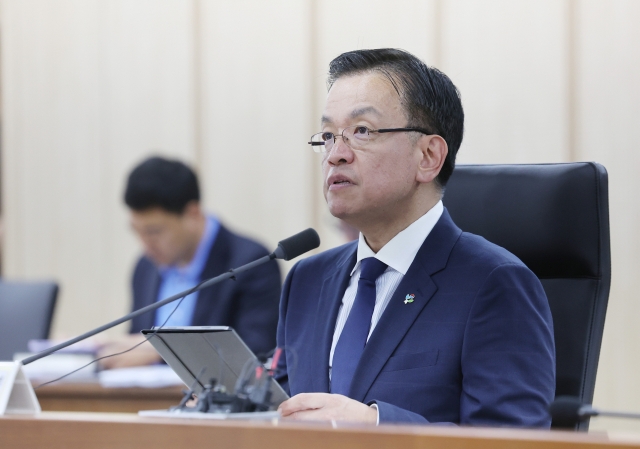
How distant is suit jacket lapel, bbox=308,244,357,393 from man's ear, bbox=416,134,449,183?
229 mm

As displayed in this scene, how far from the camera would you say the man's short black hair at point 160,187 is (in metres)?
2.82

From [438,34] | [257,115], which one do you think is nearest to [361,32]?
[438,34]

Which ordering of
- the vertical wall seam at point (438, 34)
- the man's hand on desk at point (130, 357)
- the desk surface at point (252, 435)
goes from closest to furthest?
the desk surface at point (252, 435) → the man's hand on desk at point (130, 357) → the vertical wall seam at point (438, 34)

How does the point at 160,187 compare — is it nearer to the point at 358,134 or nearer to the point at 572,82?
the point at 358,134

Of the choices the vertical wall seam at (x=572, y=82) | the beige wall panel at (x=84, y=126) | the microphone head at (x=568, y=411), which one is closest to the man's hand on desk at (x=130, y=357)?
the beige wall panel at (x=84, y=126)

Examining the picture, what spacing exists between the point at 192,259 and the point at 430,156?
1.48 m

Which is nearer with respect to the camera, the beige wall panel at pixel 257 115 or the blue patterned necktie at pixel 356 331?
the blue patterned necktie at pixel 356 331

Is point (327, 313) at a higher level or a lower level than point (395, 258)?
lower

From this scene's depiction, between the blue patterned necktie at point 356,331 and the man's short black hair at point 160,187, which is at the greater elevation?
the man's short black hair at point 160,187

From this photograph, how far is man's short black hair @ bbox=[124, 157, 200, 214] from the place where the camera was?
282 cm

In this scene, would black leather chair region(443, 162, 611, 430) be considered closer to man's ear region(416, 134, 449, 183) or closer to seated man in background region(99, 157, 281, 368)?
man's ear region(416, 134, 449, 183)

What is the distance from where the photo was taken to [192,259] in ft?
9.53

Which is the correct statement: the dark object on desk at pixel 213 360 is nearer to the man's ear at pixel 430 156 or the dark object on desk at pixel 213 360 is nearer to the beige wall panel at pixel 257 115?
the man's ear at pixel 430 156

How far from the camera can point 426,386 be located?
139cm
